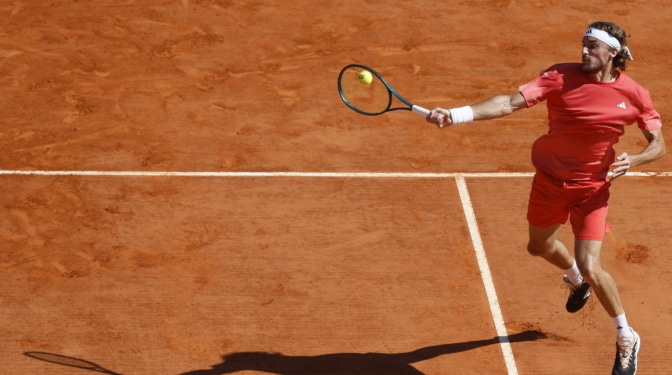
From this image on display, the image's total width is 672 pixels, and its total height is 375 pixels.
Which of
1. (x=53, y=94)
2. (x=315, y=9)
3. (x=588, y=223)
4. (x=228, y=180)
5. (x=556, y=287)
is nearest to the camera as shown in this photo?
(x=588, y=223)

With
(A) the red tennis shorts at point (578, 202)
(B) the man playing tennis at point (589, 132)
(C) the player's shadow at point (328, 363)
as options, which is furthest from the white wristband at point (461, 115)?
(C) the player's shadow at point (328, 363)

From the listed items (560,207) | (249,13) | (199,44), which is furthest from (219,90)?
(560,207)

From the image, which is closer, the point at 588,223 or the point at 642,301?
the point at 588,223

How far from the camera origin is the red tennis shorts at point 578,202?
7.48 metres

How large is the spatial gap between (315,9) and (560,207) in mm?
6846

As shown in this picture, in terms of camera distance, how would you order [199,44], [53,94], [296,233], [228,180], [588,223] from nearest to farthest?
[588,223] → [296,233] → [228,180] → [53,94] → [199,44]

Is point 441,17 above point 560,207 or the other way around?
the other way around

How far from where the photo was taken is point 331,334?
330 inches

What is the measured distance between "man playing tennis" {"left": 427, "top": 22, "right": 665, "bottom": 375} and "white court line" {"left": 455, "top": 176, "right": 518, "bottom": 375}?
0.90 m

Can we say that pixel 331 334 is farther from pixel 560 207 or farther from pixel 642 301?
pixel 642 301

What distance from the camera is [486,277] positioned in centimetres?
903

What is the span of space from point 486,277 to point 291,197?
6.85 ft

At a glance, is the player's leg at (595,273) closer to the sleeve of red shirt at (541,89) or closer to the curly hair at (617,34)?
the sleeve of red shirt at (541,89)

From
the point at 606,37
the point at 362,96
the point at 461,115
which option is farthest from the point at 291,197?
the point at 606,37
